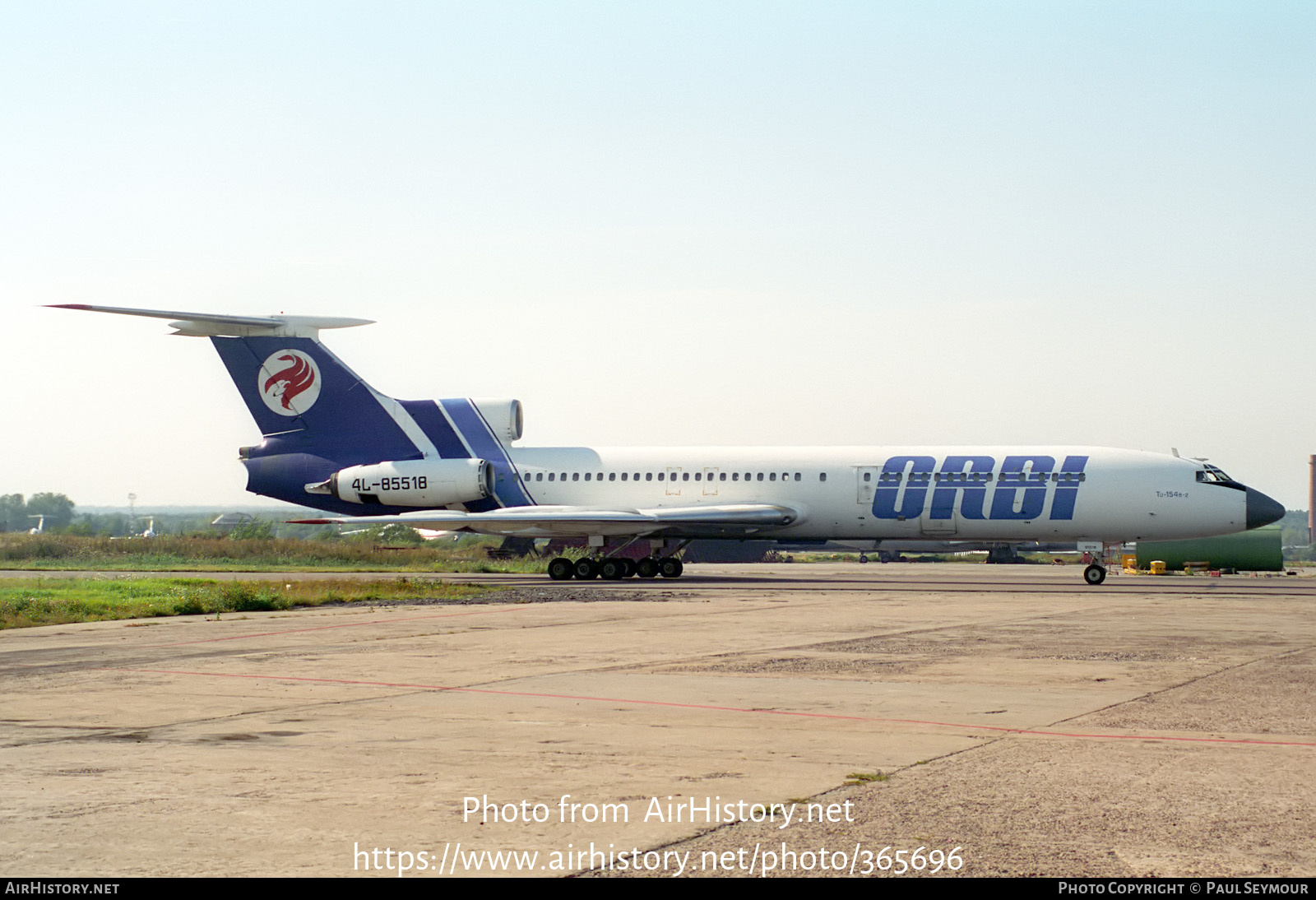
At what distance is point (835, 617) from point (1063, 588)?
1287 cm

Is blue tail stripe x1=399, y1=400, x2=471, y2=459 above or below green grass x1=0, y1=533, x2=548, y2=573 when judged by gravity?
above

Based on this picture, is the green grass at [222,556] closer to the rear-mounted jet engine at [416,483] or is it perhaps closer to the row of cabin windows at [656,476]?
the row of cabin windows at [656,476]

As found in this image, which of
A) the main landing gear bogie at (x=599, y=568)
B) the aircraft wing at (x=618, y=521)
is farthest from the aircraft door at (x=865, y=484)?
the main landing gear bogie at (x=599, y=568)

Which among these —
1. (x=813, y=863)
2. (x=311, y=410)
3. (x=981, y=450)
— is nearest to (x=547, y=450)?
(x=311, y=410)

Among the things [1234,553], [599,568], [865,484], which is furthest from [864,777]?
[1234,553]

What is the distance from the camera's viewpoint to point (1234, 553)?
47938 mm

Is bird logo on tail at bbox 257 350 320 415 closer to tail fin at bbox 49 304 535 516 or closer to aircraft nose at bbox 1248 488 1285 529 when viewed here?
tail fin at bbox 49 304 535 516

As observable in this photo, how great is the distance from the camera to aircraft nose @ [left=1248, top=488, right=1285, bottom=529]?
106ft

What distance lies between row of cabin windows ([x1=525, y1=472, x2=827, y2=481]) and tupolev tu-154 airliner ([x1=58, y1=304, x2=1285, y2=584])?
0.12 ft

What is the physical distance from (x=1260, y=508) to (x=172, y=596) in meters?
25.9

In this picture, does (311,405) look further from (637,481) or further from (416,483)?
(637,481)

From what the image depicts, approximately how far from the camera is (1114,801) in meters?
6.64

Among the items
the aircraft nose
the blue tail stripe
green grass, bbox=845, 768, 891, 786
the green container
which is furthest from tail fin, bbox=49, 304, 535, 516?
green grass, bbox=845, 768, 891, 786

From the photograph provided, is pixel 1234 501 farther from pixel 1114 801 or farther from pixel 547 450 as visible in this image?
pixel 1114 801
